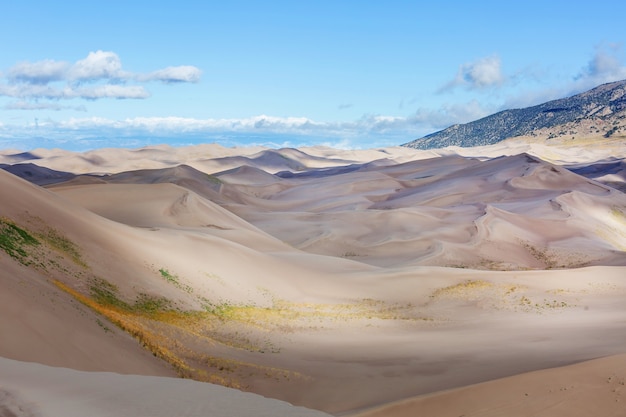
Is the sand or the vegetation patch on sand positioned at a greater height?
the vegetation patch on sand

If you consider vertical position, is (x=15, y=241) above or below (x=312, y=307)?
above

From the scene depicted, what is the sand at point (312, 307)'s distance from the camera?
33.6 feet

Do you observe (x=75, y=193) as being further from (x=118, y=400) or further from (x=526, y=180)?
(x=526, y=180)

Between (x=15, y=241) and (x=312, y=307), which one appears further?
(x=312, y=307)

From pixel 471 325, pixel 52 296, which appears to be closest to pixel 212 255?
pixel 471 325

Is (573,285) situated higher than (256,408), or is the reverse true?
(256,408)

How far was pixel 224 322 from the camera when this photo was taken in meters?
19.5

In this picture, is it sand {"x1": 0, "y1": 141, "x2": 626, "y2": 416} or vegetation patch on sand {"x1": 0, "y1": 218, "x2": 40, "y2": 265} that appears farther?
vegetation patch on sand {"x1": 0, "y1": 218, "x2": 40, "y2": 265}

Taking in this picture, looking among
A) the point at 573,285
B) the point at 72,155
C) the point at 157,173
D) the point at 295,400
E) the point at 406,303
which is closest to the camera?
the point at 295,400

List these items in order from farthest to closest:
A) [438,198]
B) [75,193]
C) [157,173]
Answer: [157,173]
[438,198]
[75,193]

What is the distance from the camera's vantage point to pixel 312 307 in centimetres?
2364

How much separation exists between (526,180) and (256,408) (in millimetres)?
69107

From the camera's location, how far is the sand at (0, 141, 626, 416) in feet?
33.6

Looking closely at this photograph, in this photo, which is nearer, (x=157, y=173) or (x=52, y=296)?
(x=52, y=296)
